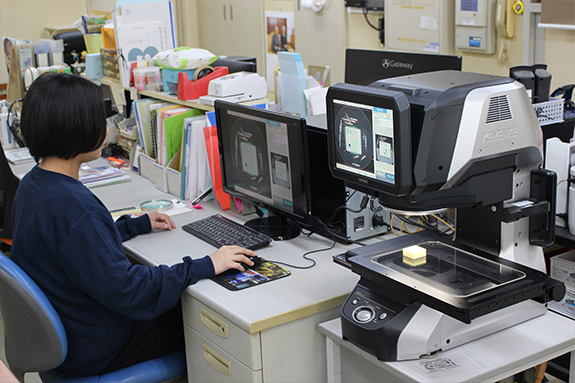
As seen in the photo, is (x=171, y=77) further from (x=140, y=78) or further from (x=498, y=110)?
(x=498, y=110)

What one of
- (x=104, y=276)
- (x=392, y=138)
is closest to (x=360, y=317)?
(x=392, y=138)

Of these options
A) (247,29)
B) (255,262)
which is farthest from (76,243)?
(247,29)

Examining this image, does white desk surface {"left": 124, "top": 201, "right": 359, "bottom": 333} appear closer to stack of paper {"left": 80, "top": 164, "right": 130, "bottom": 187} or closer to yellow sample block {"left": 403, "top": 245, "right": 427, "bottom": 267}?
yellow sample block {"left": 403, "top": 245, "right": 427, "bottom": 267}

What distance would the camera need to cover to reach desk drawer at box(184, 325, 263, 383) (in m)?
1.52

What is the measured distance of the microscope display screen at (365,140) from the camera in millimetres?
1200

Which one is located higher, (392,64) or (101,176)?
(392,64)

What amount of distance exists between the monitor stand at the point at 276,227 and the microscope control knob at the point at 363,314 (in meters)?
0.64

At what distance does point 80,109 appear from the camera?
1484mm

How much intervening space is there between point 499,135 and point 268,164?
2.91 ft

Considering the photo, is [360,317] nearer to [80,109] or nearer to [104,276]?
[104,276]

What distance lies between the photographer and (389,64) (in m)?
2.21

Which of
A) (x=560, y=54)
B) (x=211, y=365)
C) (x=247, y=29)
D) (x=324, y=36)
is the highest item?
(x=247, y=29)

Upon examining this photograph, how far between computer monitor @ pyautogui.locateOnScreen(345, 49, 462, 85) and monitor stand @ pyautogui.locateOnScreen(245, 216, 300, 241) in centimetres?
68

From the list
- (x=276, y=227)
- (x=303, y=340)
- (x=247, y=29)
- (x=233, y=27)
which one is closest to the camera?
(x=303, y=340)
